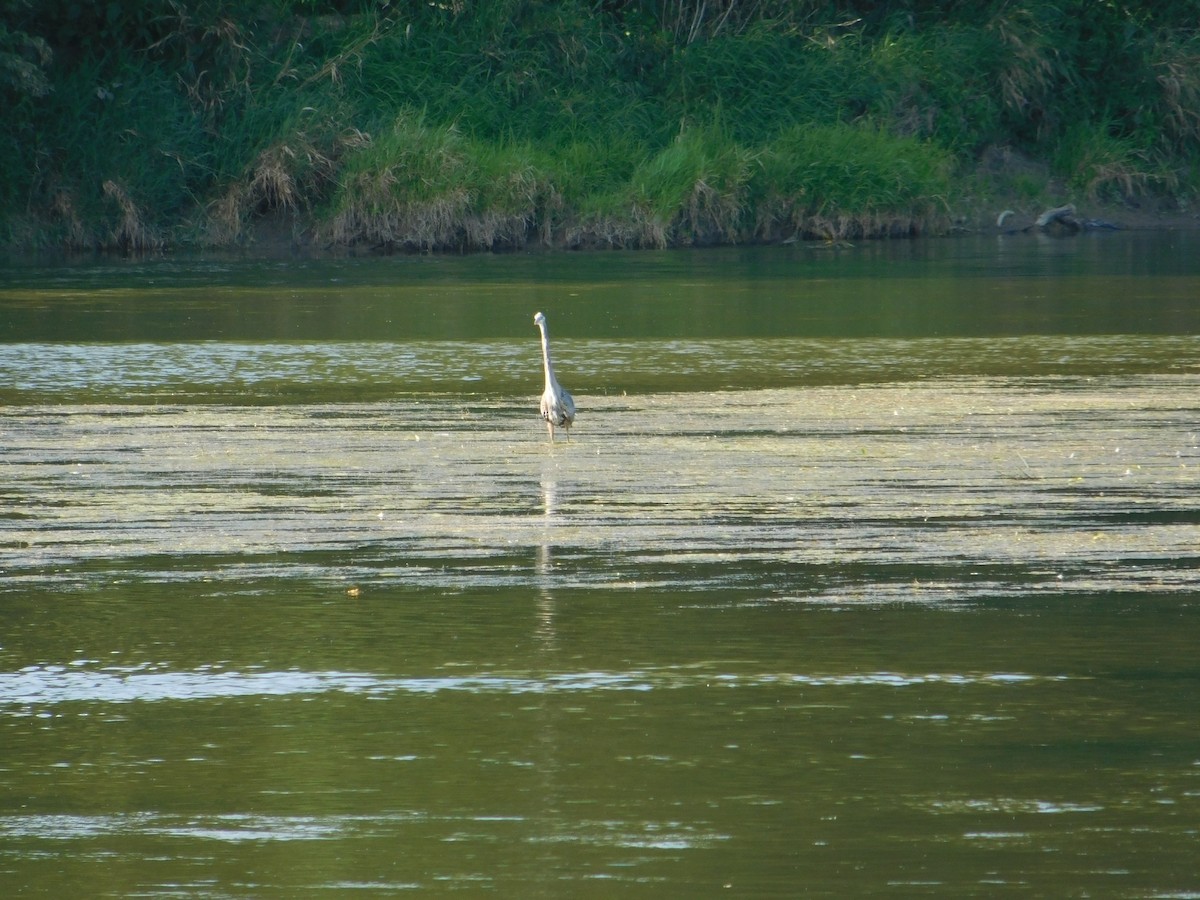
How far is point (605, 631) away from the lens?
7578 millimetres

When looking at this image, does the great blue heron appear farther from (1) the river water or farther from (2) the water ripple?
(2) the water ripple

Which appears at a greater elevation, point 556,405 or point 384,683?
point 556,405

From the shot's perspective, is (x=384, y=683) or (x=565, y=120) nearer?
(x=384, y=683)

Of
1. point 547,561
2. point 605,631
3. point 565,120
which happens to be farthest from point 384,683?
point 565,120

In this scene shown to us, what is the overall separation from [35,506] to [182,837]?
5.13 metres

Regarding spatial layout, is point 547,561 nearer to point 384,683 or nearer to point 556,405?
point 384,683

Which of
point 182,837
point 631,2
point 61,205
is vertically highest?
point 631,2

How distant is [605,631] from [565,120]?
89.5 ft

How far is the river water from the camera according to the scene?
17.7ft

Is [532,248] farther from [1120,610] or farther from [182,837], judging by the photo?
[182,837]

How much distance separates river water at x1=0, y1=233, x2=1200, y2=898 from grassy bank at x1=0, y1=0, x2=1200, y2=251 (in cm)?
1528

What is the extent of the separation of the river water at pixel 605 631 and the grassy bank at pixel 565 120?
15.3 metres

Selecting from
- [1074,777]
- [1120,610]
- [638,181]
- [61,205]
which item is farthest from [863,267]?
[1074,777]

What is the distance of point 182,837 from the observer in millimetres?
5465
